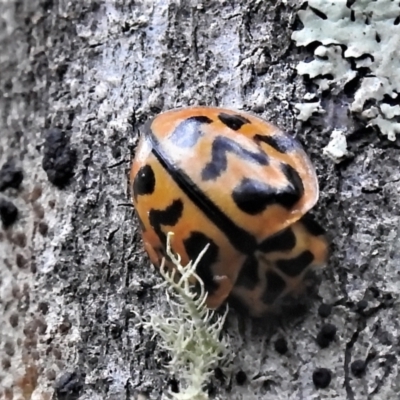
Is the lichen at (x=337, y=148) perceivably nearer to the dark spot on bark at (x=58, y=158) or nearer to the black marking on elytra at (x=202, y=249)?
the black marking on elytra at (x=202, y=249)

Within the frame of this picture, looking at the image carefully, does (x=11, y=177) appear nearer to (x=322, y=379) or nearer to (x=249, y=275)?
(x=249, y=275)

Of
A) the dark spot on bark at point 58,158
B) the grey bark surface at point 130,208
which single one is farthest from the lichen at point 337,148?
the dark spot on bark at point 58,158

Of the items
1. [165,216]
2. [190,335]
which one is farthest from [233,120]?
[190,335]

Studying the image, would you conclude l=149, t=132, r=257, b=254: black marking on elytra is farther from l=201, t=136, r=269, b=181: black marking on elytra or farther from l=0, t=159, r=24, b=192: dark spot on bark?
l=0, t=159, r=24, b=192: dark spot on bark

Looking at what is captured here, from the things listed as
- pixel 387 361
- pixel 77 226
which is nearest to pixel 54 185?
pixel 77 226

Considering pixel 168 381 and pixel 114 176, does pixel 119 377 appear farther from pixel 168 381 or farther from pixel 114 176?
pixel 114 176

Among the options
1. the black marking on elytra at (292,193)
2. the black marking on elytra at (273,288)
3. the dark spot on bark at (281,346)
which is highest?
the black marking on elytra at (292,193)

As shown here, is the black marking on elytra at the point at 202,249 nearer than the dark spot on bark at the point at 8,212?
Yes

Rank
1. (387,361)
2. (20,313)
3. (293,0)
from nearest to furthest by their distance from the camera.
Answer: (387,361)
(293,0)
(20,313)
